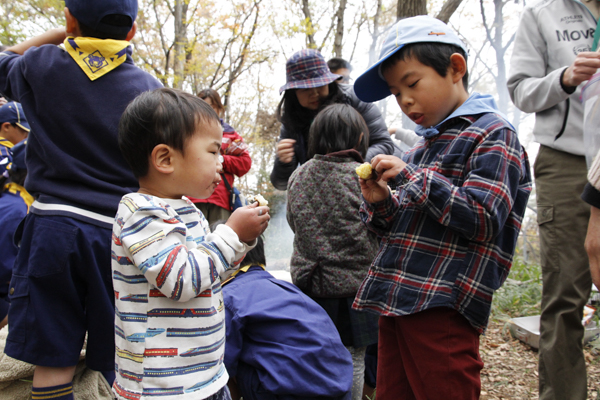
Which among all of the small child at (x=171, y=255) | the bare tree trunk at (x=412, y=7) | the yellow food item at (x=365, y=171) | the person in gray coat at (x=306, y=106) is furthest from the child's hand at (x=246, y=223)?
the bare tree trunk at (x=412, y=7)

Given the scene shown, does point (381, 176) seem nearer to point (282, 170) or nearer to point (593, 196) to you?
point (593, 196)

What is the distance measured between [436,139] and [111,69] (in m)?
1.47

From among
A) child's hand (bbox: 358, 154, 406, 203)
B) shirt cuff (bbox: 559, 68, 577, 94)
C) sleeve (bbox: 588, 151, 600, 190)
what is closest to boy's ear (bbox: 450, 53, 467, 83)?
child's hand (bbox: 358, 154, 406, 203)

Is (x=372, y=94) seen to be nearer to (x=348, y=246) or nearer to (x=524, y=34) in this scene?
(x=348, y=246)

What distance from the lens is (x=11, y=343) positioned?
159 cm

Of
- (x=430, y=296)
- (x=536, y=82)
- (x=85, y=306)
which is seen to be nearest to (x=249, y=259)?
(x=85, y=306)

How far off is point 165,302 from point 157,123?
576mm

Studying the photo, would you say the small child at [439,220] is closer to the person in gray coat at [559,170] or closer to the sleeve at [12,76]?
the person in gray coat at [559,170]

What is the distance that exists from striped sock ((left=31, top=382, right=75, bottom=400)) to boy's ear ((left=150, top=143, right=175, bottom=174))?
1065 millimetres

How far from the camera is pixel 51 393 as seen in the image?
1.60 m

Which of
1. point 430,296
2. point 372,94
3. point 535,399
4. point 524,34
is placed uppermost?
point 524,34

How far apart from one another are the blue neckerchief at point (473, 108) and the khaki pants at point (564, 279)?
0.90 m

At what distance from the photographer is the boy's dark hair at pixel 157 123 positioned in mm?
1286

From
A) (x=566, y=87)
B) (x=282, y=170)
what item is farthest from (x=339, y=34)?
(x=566, y=87)
